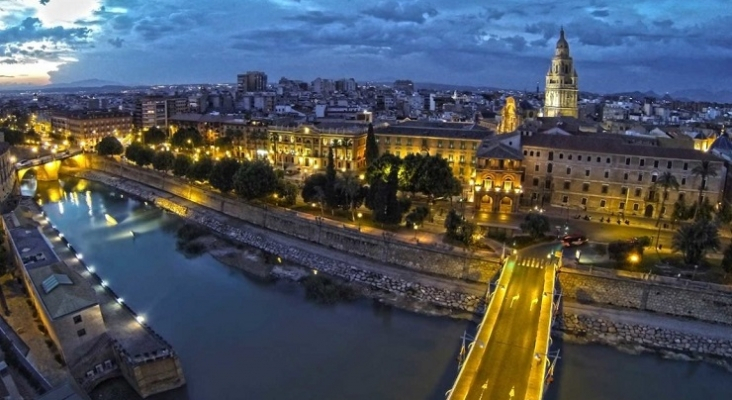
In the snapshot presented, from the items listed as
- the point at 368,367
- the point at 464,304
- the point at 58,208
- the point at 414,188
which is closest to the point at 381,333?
the point at 368,367

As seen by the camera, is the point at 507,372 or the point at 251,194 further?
the point at 251,194

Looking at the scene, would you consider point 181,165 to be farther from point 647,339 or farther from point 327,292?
point 647,339

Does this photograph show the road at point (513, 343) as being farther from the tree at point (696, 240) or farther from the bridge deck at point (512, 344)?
the tree at point (696, 240)

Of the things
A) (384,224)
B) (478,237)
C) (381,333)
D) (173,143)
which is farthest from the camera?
A: (173,143)

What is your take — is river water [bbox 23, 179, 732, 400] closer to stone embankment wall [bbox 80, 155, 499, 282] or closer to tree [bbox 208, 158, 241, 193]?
stone embankment wall [bbox 80, 155, 499, 282]

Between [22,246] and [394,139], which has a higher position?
[394,139]

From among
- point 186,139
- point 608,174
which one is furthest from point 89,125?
point 608,174

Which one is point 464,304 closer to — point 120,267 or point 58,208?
point 120,267
